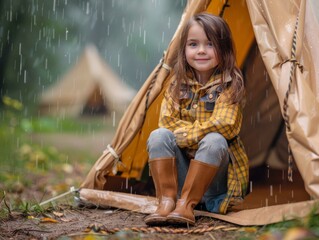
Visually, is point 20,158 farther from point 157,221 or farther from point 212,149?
point 212,149

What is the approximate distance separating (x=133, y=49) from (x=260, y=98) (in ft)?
74.2

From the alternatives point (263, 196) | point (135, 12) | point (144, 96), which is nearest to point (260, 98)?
point (263, 196)

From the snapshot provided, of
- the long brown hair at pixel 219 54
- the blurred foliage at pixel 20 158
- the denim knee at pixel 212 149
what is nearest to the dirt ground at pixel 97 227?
the denim knee at pixel 212 149

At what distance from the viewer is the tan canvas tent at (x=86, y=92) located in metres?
17.6

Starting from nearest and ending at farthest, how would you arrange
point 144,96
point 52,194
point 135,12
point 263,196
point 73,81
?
point 144,96, point 263,196, point 52,194, point 73,81, point 135,12

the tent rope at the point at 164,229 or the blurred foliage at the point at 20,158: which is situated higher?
the tent rope at the point at 164,229

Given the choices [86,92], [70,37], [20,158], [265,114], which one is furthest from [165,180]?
[70,37]

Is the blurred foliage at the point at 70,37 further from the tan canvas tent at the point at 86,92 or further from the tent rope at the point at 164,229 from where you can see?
the tent rope at the point at 164,229

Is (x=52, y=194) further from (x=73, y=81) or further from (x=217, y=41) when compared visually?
(x=73, y=81)

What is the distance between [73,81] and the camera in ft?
58.3

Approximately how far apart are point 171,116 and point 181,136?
0.67ft

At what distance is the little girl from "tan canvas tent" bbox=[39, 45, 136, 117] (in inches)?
552

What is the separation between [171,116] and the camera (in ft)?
11.8

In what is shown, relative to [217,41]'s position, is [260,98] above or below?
below
